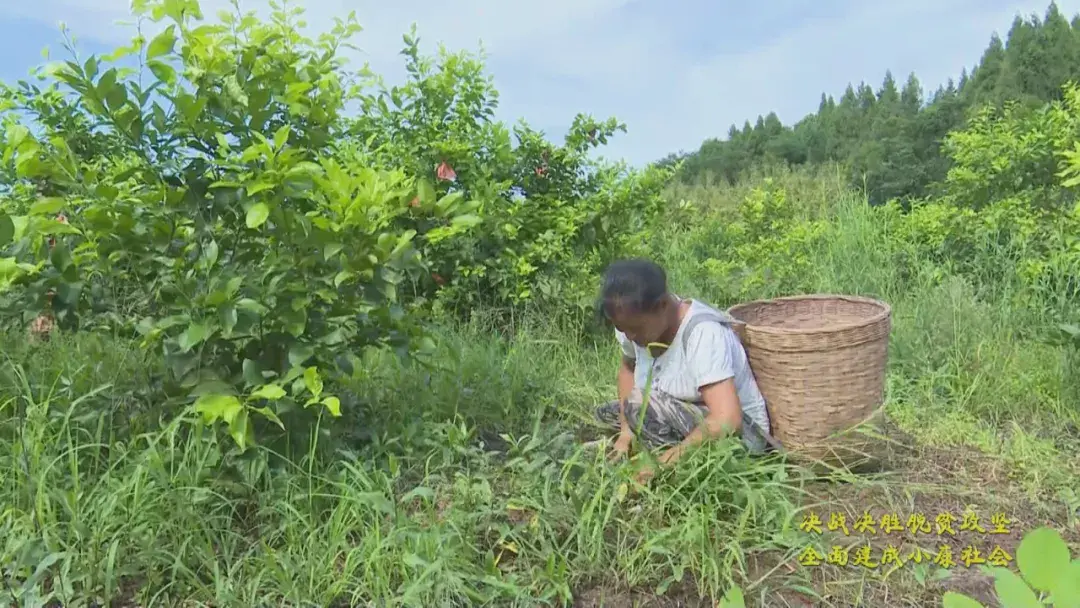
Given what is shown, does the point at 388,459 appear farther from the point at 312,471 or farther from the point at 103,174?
the point at 103,174

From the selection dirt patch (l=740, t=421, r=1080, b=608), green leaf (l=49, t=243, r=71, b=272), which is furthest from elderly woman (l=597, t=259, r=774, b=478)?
green leaf (l=49, t=243, r=71, b=272)

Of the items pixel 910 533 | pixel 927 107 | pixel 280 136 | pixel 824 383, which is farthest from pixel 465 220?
pixel 927 107

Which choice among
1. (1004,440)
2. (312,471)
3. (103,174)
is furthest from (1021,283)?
(103,174)

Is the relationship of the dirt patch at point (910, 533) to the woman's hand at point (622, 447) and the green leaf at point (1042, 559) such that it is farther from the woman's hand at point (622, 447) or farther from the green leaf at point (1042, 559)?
the green leaf at point (1042, 559)

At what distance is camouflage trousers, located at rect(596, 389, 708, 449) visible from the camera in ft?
8.69

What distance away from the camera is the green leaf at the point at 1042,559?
606 mm

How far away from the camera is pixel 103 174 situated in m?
2.45

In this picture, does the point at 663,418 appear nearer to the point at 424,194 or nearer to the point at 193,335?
the point at 424,194

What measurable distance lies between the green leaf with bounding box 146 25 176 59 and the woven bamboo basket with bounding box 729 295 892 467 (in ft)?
6.16

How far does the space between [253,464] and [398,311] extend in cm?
55

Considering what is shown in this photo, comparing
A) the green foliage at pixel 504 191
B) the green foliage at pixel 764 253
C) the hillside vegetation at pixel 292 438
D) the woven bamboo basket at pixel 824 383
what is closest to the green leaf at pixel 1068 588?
the hillside vegetation at pixel 292 438

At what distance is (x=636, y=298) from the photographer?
252 cm

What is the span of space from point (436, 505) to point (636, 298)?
83cm

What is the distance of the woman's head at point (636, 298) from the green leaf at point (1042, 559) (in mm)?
1915
